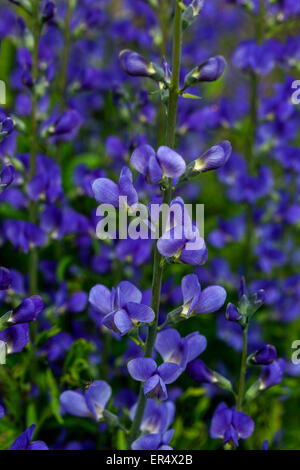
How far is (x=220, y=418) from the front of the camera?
4.35ft

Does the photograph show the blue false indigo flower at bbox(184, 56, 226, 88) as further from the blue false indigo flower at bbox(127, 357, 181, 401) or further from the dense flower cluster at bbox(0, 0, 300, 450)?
the blue false indigo flower at bbox(127, 357, 181, 401)

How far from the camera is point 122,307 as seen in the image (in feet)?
3.92

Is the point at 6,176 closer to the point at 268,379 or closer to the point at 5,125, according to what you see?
the point at 5,125

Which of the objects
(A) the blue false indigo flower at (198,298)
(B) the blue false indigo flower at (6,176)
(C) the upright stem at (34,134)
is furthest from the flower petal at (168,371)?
(C) the upright stem at (34,134)

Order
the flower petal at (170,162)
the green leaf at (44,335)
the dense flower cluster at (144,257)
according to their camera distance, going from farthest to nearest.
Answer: the green leaf at (44,335) → the dense flower cluster at (144,257) → the flower petal at (170,162)

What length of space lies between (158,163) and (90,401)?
1.81ft

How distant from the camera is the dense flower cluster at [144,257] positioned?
1.22 m

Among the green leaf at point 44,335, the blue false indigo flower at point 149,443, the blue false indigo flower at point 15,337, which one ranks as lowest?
the blue false indigo flower at point 149,443

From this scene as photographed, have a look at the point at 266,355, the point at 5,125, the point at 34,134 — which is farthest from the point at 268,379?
the point at 34,134

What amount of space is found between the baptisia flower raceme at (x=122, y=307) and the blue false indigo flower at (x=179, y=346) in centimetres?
9

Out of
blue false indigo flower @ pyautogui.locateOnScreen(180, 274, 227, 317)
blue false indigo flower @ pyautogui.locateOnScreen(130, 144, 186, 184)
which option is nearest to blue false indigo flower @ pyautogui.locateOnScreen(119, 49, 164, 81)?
blue false indigo flower @ pyautogui.locateOnScreen(130, 144, 186, 184)

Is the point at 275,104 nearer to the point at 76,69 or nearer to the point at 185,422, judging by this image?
the point at 76,69

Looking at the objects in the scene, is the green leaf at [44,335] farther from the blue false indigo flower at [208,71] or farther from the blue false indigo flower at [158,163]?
the blue false indigo flower at [208,71]
